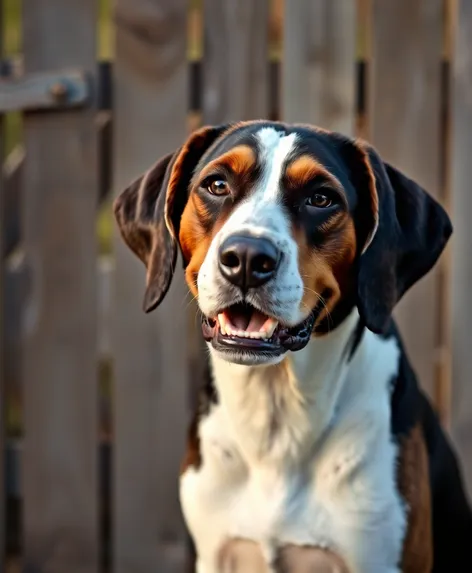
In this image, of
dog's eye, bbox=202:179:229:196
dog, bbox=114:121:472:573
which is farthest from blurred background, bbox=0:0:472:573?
dog's eye, bbox=202:179:229:196

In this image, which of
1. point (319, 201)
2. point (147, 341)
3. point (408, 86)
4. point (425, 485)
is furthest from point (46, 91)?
point (425, 485)

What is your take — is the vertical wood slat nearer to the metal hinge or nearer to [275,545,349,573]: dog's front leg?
the metal hinge

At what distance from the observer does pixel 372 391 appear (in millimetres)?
3014

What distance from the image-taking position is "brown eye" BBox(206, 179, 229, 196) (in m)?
2.81

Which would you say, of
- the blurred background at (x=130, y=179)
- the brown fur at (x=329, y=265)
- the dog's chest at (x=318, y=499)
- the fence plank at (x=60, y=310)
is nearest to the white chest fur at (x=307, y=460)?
the dog's chest at (x=318, y=499)

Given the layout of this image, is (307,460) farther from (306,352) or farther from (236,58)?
(236,58)

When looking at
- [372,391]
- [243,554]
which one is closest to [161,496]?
[243,554]

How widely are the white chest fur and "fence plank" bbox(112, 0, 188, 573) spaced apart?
0.85 m

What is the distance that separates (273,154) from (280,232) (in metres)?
0.28

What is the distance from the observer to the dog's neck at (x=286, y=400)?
9.77ft

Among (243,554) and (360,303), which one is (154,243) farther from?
(243,554)

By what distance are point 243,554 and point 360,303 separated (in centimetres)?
79

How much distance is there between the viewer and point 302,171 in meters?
2.76

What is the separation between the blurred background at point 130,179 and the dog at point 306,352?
2.74 feet
